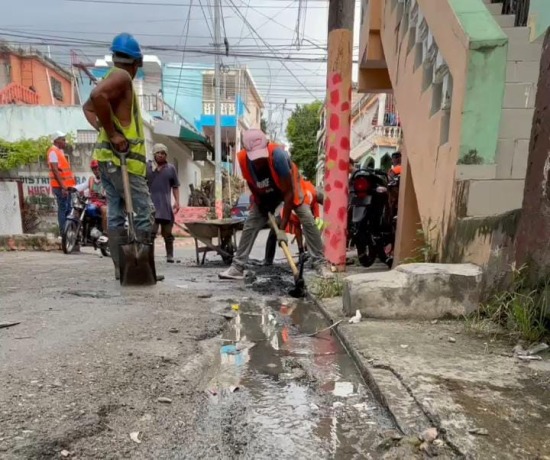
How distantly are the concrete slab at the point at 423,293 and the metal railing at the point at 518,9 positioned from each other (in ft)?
9.25

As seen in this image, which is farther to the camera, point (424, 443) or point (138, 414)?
point (138, 414)

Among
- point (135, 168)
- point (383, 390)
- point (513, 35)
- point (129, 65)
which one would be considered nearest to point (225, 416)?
point (383, 390)

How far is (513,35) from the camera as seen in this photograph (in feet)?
11.5

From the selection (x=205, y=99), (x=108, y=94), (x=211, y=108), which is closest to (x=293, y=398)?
(x=108, y=94)

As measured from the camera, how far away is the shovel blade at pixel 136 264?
333 centimetres

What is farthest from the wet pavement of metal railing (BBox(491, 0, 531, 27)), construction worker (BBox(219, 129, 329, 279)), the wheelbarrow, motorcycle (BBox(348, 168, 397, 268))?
metal railing (BBox(491, 0, 531, 27))

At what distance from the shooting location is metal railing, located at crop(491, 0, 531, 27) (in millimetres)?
3961

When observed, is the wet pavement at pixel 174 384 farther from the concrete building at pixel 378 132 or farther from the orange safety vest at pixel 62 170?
the concrete building at pixel 378 132

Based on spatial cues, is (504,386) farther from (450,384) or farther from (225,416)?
(225,416)

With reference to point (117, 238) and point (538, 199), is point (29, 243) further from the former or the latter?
point (538, 199)

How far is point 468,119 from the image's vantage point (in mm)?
2559

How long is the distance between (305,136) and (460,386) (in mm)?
41216

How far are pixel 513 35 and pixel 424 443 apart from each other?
3.49 m

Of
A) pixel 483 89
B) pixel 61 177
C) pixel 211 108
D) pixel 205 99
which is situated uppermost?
pixel 205 99
